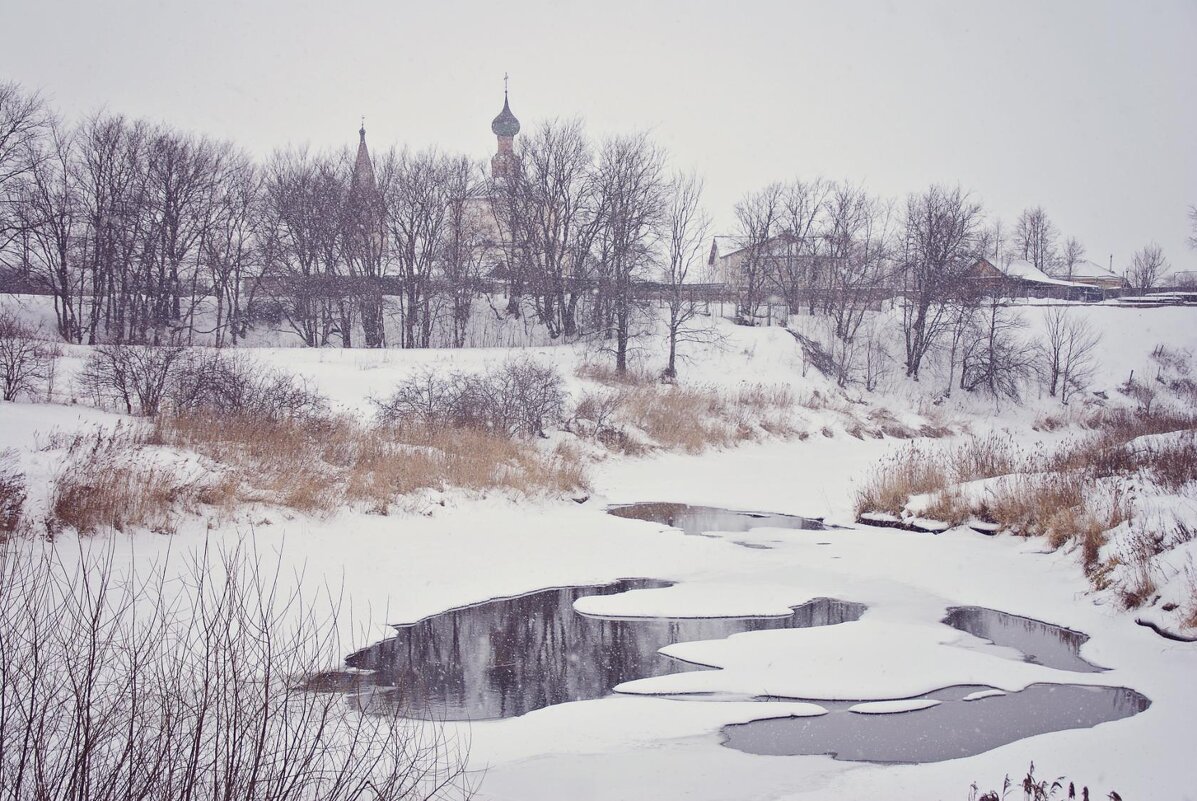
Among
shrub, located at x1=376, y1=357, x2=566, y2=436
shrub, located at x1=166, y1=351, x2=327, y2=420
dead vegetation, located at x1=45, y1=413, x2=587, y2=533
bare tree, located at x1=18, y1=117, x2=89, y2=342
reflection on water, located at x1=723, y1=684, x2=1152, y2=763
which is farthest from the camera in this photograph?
bare tree, located at x1=18, y1=117, x2=89, y2=342

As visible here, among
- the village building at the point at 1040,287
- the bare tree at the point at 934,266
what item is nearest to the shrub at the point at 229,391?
the bare tree at the point at 934,266

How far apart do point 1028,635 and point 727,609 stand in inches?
133

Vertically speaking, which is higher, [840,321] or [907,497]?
[840,321]

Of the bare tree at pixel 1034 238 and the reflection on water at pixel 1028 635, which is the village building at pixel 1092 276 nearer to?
the bare tree at pixel 1034 238

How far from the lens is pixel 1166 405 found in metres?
39.8

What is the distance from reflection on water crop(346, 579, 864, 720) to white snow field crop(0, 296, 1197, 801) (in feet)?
0.90

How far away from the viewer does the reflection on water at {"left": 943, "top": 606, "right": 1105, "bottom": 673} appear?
8.52 m

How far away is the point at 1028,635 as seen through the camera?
9461 millimetres

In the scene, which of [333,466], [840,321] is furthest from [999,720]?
[840,321]

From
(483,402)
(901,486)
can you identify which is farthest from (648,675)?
(483,402)

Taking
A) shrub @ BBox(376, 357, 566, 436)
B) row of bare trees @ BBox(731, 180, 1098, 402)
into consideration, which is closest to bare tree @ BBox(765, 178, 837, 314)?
row of bare trees @ BBox(731, 180, 1098, 402)

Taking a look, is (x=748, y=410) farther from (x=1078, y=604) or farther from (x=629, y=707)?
(x=629, y=707)

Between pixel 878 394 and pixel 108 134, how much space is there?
130 feet

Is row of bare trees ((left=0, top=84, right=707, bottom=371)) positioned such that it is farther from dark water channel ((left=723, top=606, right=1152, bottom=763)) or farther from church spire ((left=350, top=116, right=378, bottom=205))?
dark water channel ((left=723, top=606, right=1152, bottom=763))
